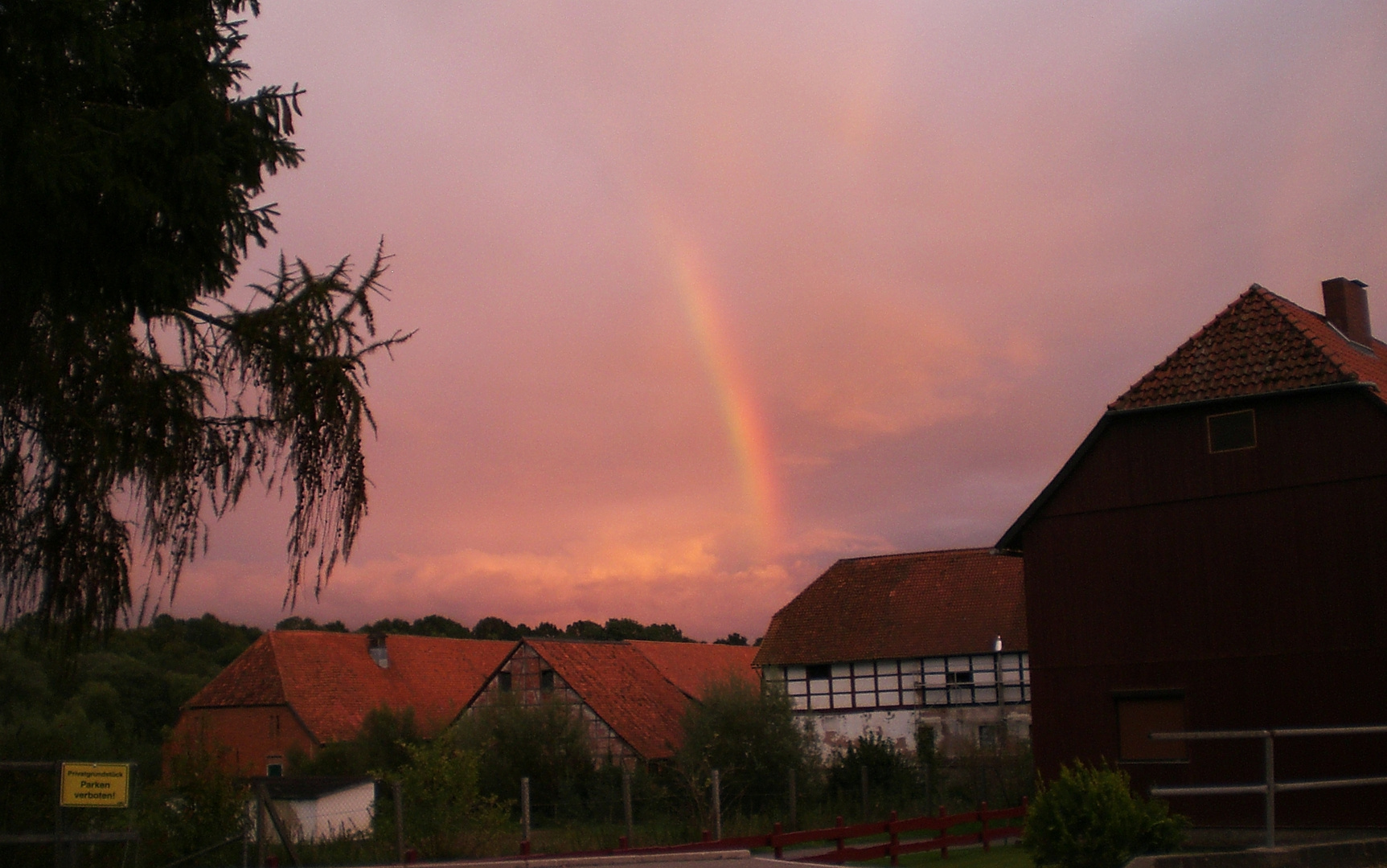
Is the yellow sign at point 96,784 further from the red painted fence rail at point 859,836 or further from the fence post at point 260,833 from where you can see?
the fence post at point 260,833

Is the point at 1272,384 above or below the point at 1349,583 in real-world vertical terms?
above

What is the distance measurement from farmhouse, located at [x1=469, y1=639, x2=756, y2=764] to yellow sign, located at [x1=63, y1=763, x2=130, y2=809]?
31031 millimetres

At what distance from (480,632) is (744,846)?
96928mm

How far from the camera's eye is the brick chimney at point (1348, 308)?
1025 inches

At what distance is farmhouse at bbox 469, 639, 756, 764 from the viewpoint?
46625 mm

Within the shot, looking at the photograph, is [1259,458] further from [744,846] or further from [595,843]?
[595,843]

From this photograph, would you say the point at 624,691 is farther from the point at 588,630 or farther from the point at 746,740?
the point at 588,630

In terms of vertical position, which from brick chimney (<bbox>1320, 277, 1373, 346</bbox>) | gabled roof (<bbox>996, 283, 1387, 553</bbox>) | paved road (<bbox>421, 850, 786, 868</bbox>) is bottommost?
paved road (<bbox>421, 850, 786, 868</bbox>)

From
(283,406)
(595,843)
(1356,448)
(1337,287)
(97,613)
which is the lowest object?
(595,843)

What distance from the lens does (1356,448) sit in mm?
20688

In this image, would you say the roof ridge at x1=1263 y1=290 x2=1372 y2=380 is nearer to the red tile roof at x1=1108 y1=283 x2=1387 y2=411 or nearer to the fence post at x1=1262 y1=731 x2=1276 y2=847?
the red tile roof at x1=1108 y1=283 x2=1387 y2=411

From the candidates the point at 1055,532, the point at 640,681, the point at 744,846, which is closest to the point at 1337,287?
the point at 1055,532

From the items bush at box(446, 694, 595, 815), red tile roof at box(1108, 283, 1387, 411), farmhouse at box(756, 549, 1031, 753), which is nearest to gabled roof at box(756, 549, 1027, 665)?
farmhouse at box(756, 549, 1031, 753)

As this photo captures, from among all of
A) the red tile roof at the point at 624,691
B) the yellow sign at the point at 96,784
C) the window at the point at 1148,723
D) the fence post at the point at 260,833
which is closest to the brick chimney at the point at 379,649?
the red tile roof at the point at 624,691
